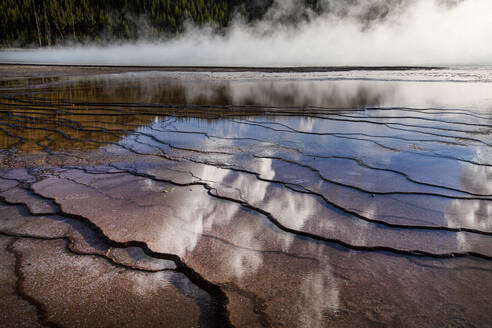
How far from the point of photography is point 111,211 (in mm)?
2482

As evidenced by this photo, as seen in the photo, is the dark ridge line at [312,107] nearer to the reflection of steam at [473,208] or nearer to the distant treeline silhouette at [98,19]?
the reflection of steam at [473,208]

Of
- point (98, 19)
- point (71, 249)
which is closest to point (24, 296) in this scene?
point (71, 249)

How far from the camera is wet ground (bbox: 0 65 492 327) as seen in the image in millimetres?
1518

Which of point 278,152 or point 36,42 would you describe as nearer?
point 278,152

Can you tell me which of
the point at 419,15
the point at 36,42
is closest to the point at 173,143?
the point at 36,42

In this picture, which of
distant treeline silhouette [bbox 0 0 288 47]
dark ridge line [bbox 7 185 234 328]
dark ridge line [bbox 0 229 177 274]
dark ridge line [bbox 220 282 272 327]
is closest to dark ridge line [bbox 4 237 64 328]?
dark ridge line [bbox 0 229 177 274]

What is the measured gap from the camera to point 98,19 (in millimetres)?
56750

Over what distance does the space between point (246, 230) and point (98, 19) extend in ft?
216

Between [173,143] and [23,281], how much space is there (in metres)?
3.14

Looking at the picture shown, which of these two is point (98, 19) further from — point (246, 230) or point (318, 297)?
point (318, 297)

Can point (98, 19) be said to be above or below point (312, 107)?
above

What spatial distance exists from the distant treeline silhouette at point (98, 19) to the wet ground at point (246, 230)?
58681 millimetres

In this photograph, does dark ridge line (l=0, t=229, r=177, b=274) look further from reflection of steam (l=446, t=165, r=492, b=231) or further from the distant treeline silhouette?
the distant treeline silhouette

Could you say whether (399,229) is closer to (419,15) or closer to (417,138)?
(417,138)
